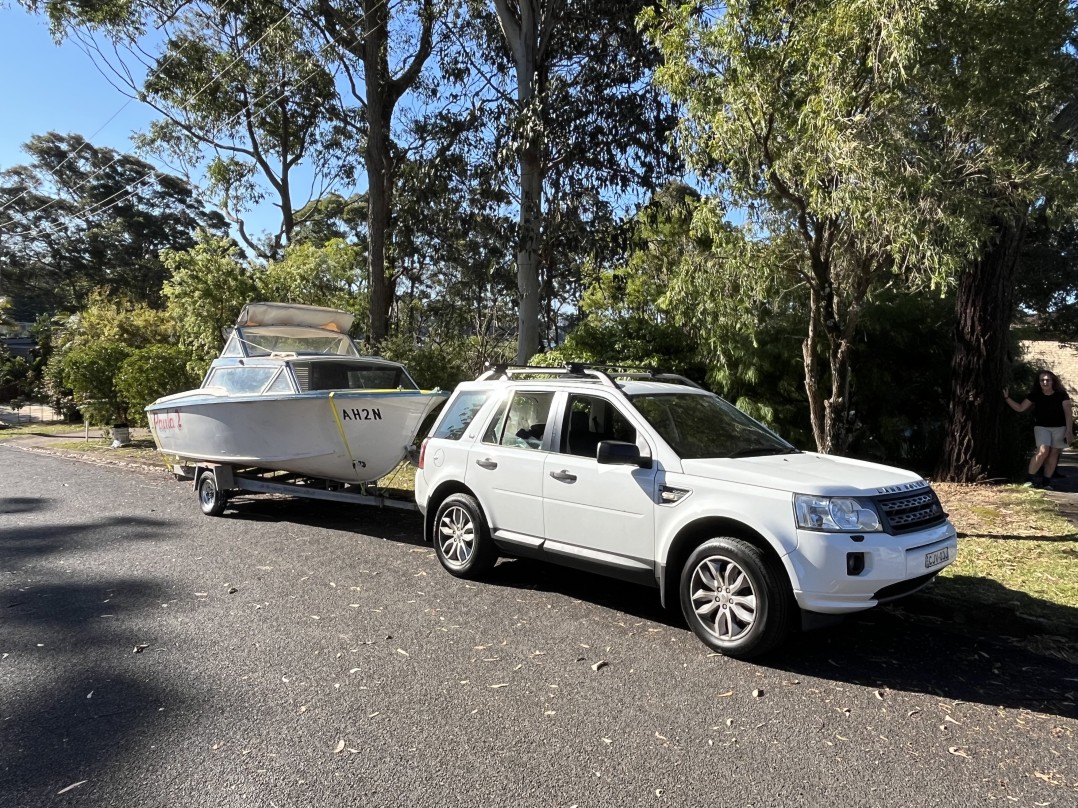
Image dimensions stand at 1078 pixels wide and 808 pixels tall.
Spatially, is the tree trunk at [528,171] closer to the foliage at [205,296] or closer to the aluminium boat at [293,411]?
the aluminium boat at [293,411]

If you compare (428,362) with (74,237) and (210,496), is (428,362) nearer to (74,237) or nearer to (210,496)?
(210,496)

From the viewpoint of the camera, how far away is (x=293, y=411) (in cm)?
844

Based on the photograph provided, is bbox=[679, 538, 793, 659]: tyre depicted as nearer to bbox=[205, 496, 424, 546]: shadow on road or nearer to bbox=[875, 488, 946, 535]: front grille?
bbox=[875, 488, 946, 535]: front grille

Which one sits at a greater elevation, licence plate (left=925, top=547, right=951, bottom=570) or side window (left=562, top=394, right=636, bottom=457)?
side window (left=562, top=394, right=636, bottom=457)

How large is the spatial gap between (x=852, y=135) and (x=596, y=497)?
364 cm

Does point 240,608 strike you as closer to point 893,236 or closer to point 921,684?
point 921,684

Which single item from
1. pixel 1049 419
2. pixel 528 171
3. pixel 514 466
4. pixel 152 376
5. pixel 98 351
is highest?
pixel 528 171

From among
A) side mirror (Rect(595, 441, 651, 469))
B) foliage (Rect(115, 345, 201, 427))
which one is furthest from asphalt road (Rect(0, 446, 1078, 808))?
foliage (Rect(115, 345, 201, 427))

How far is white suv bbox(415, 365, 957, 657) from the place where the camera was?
4422mm

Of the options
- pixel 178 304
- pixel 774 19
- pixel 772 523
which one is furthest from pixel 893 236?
pixel 178 304

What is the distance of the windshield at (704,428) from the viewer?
543 centimetres

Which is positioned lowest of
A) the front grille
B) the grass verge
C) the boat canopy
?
the grass verge

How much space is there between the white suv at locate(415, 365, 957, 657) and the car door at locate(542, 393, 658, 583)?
0.03 feet

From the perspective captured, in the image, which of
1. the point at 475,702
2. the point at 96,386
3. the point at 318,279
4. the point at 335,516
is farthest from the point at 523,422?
the point at 96,386
